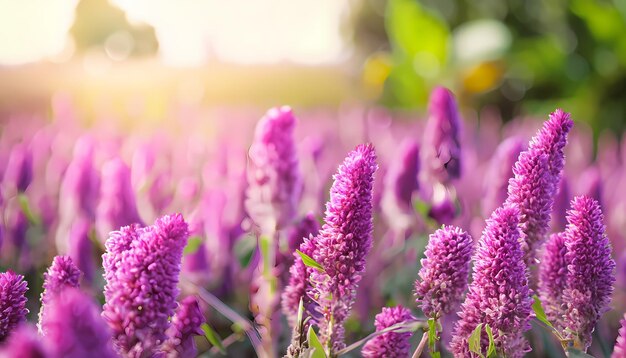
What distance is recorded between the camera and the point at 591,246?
0.78 metres

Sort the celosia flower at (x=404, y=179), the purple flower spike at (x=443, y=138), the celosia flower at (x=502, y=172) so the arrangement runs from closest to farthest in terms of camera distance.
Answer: the celosia flower at (x=502, y=172) → the purple flower spike at (x=443, y=138) → the celosia flower at (x=404, y=179)

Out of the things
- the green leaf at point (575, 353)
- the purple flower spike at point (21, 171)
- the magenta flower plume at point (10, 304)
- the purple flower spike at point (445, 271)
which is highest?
the purple flower spike at point (21, 171)

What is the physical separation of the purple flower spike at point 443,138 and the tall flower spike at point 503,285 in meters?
0.59

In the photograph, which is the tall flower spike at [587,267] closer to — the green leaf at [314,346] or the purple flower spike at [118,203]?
the green leaf at [314,346]

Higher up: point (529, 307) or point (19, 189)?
point (19, 189)

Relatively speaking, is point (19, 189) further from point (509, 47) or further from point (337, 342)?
point (509, 47)

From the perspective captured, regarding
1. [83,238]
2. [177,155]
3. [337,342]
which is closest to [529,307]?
[337,342]

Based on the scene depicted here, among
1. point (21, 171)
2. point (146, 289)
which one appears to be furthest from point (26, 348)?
point (21, 171)

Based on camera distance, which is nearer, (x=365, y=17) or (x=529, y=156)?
(x=529, y=156)

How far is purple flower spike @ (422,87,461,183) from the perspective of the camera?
131cm

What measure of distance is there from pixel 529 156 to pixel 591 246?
0.12 m

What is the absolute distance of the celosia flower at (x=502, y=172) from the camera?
120cm

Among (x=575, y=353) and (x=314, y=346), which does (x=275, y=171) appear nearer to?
(x=314, y=346)

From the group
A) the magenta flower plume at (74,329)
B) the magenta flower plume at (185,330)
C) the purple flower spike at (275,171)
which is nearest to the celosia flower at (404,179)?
the purple flower spike at (275,171)
